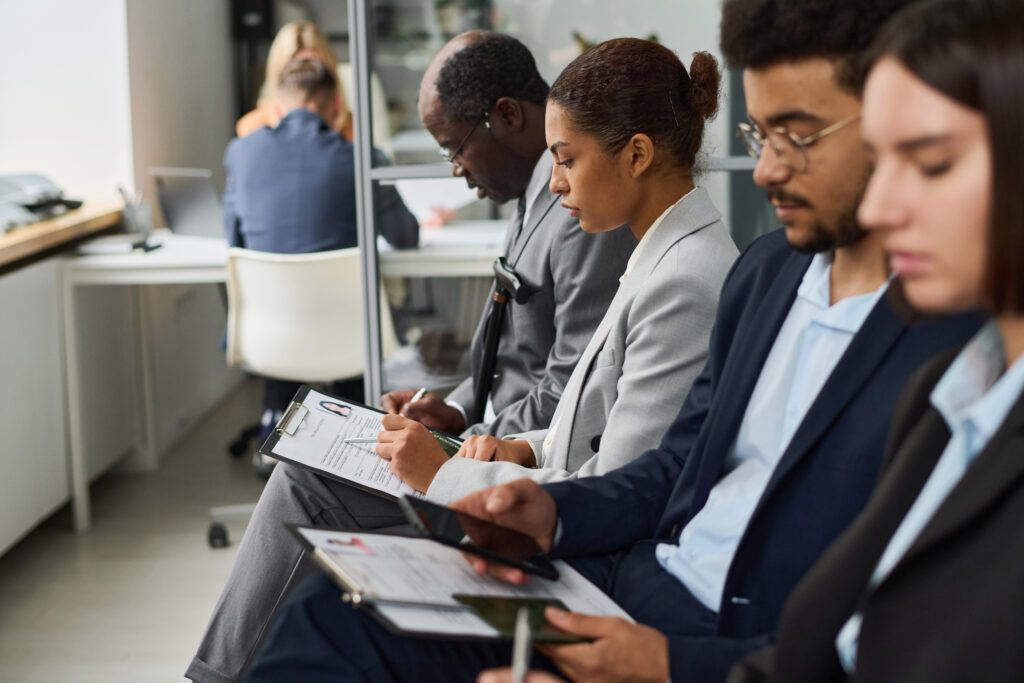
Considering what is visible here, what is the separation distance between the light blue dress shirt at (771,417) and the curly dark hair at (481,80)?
1109 millimetres

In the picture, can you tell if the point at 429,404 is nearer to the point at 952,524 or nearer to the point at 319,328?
the point at 319,328

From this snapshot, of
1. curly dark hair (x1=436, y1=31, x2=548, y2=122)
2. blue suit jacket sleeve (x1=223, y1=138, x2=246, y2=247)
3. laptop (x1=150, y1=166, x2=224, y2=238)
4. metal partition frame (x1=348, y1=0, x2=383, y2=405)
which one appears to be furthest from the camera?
laptop (x1=150, y1=166, x2=224, y2=238)

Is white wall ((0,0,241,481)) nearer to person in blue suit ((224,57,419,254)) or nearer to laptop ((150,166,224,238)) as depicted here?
laptop ((150,166,224,238))

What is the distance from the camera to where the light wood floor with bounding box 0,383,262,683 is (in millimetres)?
2623

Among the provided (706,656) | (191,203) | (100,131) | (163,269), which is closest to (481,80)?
(706,656)

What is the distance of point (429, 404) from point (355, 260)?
109 centimetres

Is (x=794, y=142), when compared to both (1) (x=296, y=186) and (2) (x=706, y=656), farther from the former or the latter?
(1) (x=296, y=186)

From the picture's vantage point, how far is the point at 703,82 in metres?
1.76

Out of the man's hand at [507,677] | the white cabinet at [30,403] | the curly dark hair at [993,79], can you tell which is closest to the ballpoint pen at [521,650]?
the man's hand at [507,677]

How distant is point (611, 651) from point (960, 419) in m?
0.43

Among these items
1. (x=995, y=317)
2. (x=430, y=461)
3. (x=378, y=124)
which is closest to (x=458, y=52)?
(x=378, y=124)

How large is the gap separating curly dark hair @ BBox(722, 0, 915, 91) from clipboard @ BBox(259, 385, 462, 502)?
0.84 meters

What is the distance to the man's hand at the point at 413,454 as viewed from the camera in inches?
68.0

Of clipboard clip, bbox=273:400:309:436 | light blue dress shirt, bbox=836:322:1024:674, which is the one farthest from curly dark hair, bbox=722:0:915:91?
clipboard clip, bbox=273:400:309:436
